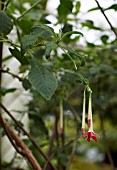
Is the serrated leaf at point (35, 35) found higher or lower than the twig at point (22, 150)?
higher

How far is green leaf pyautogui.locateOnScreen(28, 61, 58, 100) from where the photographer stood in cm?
49

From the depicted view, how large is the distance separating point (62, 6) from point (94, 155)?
154 inches

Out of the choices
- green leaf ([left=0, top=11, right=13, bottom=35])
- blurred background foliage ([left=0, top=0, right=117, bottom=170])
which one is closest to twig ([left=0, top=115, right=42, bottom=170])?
blurred background foliage ([left=0, top=0, right=117, bottom=170])

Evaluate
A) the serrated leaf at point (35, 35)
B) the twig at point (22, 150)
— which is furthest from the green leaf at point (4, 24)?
the twig at point (22, 150)

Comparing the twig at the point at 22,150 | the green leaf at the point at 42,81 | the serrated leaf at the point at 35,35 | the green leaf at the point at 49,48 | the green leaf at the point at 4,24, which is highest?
the green leaf at the point at 4,24

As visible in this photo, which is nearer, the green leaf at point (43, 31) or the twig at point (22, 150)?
the green leaf at point (43, 31)

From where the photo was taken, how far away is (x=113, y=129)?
4.25 metres

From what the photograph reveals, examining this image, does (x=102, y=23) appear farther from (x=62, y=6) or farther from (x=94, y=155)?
(x=94, y=155)

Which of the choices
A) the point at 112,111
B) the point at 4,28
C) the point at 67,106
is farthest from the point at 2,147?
the point at 112,111

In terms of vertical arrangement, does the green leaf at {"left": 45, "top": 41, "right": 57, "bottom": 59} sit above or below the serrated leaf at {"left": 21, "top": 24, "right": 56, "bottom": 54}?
below

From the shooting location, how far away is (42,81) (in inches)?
19.9

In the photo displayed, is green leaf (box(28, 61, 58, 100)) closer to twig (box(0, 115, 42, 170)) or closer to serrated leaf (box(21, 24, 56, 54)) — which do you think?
serrated leaf (box(21, 24, 56, 54))

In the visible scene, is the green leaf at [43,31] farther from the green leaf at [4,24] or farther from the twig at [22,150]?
the twig at [22,150]

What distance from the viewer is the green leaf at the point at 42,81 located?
49 cm
